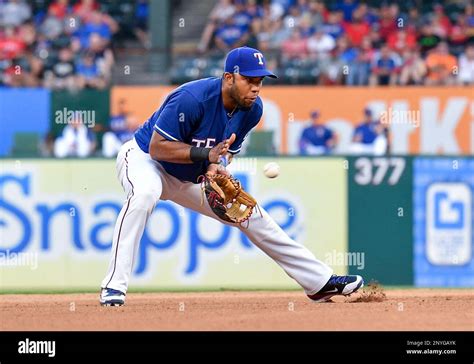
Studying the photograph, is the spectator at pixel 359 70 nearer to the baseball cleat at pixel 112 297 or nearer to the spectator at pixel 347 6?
the spectator at pixel 347 6

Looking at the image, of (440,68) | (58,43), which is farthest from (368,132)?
(58,43)

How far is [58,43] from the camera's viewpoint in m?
18.1

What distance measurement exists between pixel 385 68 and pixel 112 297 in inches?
379

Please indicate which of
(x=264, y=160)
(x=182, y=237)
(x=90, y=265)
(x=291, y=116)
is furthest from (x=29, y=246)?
(x=291, y=116)

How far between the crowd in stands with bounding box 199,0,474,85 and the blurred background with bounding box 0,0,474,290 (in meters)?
0.03

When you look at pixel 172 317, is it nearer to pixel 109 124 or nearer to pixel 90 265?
pixel 90 265

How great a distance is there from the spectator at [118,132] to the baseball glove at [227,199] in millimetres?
7259

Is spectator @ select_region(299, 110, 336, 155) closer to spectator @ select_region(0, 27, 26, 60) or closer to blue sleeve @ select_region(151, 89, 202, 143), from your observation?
spectator @ select_region(0, 27, 26, 60)

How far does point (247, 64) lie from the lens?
8070 millimetres

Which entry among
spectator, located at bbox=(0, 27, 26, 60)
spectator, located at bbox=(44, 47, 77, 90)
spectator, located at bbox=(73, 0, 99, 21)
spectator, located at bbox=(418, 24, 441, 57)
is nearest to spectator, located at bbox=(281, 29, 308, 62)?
spectator, located at bbox=(418, 24, 441, 57)

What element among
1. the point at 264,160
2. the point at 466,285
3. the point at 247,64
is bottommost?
the point at 466,285

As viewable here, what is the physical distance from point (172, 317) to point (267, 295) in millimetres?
2929

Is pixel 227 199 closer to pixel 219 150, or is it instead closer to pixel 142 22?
pixel 219 150

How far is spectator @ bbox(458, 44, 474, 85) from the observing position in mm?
16870
